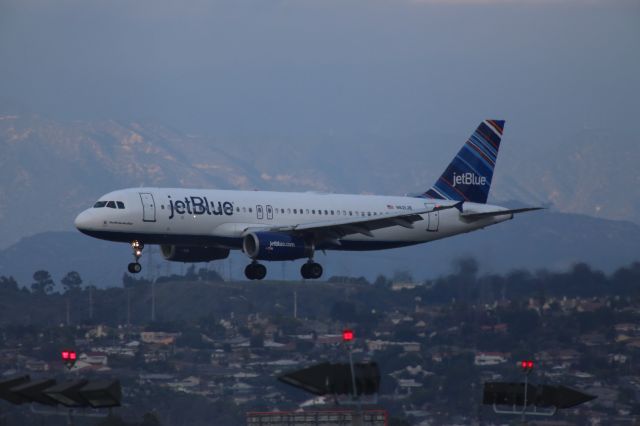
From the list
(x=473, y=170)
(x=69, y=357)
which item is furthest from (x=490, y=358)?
(x=69, y=357)

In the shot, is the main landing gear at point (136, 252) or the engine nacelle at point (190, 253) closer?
the main landing gear at point (136, 252)

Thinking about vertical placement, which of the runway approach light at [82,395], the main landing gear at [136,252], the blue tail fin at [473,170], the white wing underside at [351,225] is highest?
the blue tail fin at [473,170]

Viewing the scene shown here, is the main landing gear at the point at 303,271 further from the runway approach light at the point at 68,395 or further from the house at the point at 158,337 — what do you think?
the house at the point at 158,337

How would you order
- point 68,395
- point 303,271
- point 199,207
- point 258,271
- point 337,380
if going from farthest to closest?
point 303,271 < point 258,271 < point 199,207 < point 68,395 < point 337,380

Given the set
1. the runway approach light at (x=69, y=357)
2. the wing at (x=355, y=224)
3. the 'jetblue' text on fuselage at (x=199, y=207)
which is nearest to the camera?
the runway approach light at (x=69, y=357)

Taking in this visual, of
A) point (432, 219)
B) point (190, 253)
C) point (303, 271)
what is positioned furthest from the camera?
point (432, 219)

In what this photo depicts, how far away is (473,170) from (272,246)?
17.8 meters

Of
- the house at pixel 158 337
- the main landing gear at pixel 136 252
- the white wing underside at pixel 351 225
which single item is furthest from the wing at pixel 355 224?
the house at pixel 158 337

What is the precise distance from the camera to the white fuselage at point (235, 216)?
3004 inches

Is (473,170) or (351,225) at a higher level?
(473,170)

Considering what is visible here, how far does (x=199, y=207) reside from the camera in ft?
255

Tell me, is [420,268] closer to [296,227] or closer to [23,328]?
[23,328]

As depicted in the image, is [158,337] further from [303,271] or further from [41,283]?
[303,271]

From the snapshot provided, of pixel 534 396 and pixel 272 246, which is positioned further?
pixel 272 246
